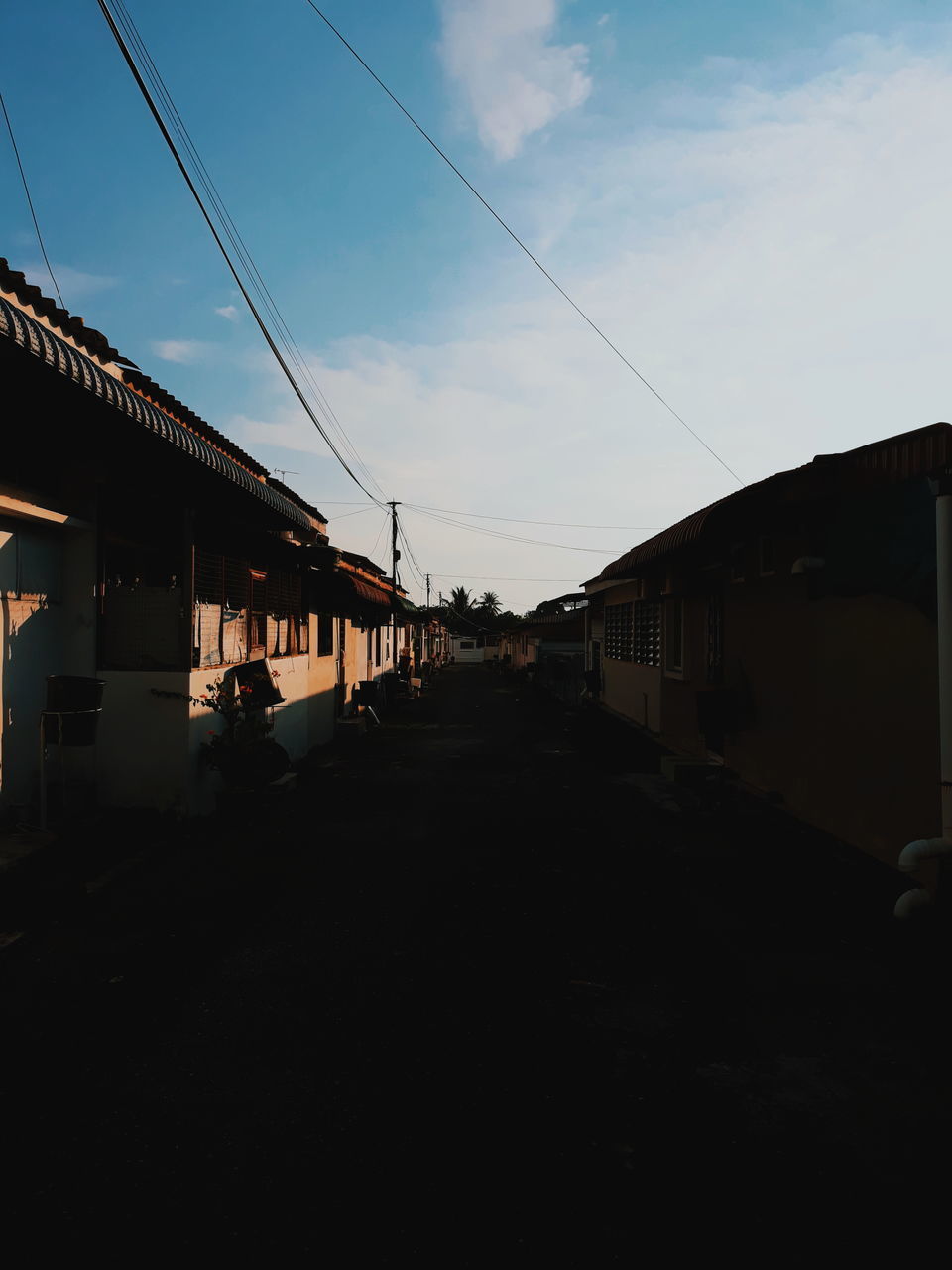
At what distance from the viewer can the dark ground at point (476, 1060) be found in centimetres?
217

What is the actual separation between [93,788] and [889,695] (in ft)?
23.0

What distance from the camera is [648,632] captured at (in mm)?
14195

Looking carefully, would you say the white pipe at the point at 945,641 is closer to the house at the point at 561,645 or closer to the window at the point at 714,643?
the window at the point at 714,643

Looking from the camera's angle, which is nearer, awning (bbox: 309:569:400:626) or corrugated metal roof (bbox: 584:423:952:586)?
corrugated metal roof (bbox: 584:423:952:586)

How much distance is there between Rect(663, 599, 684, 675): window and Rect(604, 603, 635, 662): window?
2.99 m

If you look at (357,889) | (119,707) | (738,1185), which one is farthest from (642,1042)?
(119,707)

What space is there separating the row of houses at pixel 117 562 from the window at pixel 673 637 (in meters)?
6.32

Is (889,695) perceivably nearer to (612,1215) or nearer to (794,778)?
(794,778)

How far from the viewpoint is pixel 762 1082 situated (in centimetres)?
287

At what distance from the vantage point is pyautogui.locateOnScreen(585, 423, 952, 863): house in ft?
16.2

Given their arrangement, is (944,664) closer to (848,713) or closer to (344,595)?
(848,713)

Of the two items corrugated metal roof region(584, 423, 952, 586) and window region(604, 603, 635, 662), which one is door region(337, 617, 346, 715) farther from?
corrugated metal roof region(584, 423, 952, 586)

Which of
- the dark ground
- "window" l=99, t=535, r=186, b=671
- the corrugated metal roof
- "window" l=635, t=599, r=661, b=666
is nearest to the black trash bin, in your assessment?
"window" l=99, t=535, r=186, b=671

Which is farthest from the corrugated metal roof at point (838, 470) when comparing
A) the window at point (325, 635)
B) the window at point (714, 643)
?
the window at point (325, 635)
